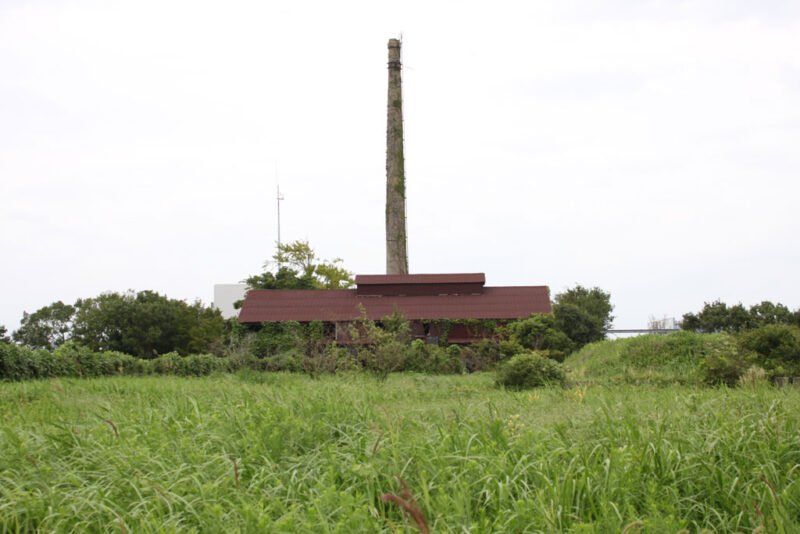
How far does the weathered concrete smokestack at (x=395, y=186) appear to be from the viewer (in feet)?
106

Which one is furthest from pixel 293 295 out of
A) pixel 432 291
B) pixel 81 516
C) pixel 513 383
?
pixel 81 516

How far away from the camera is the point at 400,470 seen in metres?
4.86

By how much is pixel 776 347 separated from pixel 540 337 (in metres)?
12.8

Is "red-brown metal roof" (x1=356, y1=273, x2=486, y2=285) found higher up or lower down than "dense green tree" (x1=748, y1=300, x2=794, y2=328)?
higher up

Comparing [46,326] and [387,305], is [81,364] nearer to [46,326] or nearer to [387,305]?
[387,305]

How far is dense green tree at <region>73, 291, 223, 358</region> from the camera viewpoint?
42.0 metres

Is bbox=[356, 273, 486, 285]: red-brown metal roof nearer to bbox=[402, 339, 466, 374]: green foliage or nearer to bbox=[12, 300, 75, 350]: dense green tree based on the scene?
bbox=[402, 339, 466, 374]: green foliage

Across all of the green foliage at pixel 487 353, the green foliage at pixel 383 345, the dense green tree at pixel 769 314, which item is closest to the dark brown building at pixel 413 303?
the green foliage at pixel 383 345

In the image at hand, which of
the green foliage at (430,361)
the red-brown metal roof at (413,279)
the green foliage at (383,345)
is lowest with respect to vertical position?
the green foliage at (430,361)

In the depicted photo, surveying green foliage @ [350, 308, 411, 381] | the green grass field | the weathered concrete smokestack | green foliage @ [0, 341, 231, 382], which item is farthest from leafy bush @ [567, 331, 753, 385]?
the weathered concrete smokestack

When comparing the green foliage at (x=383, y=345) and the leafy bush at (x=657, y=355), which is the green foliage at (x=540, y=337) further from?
the green foliage at (x=383, y=345)

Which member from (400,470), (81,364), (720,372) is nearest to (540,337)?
(720,372)

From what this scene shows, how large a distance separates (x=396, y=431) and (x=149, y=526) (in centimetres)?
227

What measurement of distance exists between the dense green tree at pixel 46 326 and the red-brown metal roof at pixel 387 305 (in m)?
24.4
